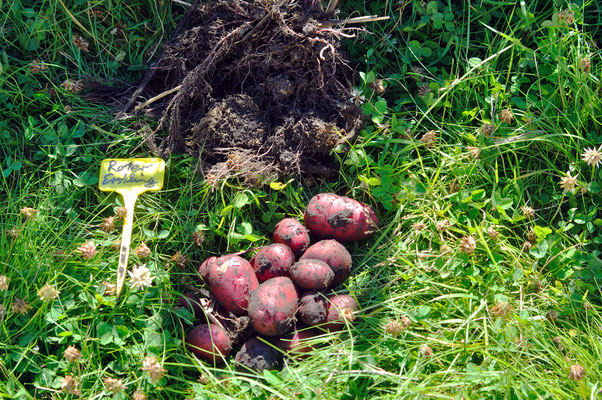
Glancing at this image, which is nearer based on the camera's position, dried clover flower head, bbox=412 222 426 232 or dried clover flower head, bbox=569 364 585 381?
dried clover flower head, bbox=569 364 585 381

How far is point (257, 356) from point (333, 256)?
0.57 metres

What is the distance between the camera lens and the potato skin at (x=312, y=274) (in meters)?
2.12

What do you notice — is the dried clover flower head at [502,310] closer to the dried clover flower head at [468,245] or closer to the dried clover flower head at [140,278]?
the dried clover flower head at [468,245]

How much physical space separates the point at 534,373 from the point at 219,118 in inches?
74.3

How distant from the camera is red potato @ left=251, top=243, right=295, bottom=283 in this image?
7.25 ft

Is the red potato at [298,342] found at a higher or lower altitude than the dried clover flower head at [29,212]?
lower

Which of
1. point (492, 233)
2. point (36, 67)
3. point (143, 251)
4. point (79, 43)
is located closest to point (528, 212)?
point (492, 233)

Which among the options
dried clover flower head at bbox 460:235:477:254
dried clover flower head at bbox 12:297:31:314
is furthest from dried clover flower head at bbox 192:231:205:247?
dried clover flower head at bbox 460:235:477:254

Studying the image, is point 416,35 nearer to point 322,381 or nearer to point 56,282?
point 322,381

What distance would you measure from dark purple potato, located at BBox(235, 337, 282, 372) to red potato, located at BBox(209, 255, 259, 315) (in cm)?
16

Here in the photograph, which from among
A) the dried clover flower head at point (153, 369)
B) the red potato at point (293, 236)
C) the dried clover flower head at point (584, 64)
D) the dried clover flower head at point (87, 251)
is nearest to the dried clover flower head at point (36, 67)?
the dried clover flower head at point (87, 251)

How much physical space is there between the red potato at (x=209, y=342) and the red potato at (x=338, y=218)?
674 millimetres

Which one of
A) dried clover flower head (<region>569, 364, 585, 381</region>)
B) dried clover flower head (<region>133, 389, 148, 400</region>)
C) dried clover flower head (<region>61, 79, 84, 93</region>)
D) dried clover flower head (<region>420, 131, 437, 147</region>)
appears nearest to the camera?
dried clover flower head (<region>569, 364, 585, 381</region>)

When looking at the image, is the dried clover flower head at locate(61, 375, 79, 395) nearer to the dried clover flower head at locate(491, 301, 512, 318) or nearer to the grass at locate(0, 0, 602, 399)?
the grass at locate(0, 0, 602, 399)
